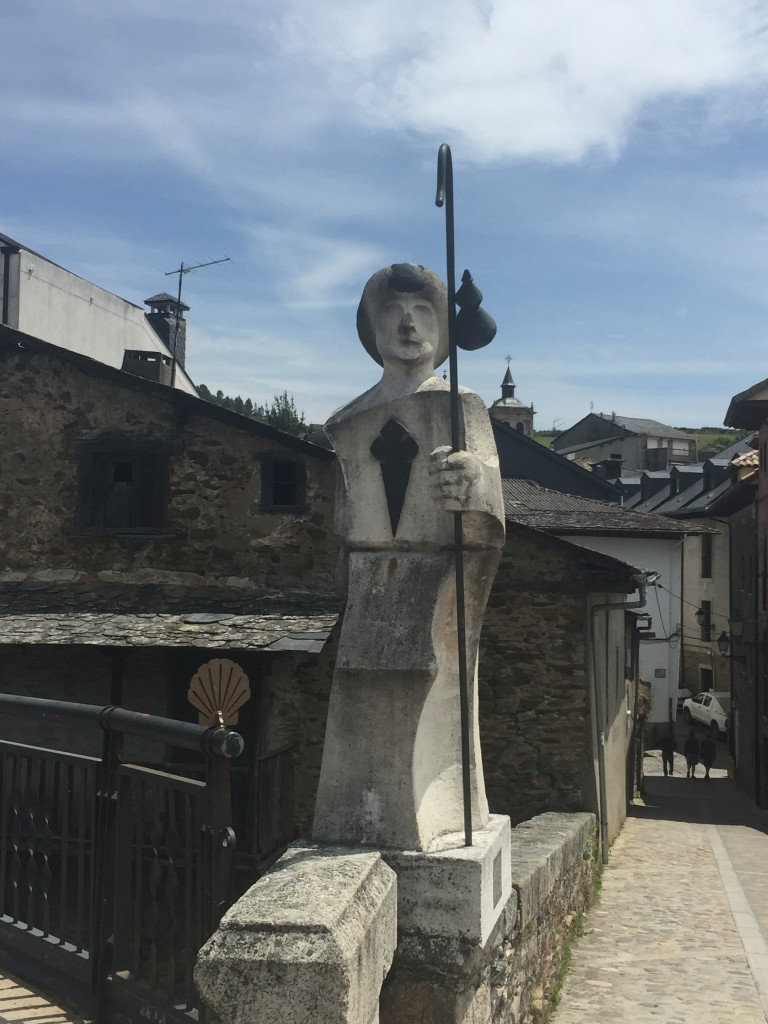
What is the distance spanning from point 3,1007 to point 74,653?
8874 millimetres

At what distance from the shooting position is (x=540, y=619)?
39.8 ft

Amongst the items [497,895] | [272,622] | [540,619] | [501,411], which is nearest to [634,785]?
[540,619]

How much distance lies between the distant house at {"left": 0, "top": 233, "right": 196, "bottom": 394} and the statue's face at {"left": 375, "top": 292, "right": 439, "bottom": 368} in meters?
13.3

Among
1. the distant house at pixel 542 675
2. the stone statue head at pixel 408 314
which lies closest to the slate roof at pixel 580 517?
the distant house at pixel 542 675

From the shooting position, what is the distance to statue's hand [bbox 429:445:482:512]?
13.2ft

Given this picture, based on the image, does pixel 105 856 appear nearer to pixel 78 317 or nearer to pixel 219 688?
pixel 219 688

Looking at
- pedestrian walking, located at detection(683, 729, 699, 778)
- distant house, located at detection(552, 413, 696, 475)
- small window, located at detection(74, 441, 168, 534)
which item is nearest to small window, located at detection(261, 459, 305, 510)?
small window, located at detection(74, 441, 168, 534)

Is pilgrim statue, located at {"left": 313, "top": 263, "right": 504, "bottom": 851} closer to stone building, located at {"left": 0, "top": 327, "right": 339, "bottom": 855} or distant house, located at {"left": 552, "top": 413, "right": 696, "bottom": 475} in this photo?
stone building, located at {"left": 0, "top": 327, "right": 339, "bottom": 855}

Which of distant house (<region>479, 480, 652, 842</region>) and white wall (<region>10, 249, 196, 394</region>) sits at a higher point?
white wall (<region>10, 249, 196, 394</region>)

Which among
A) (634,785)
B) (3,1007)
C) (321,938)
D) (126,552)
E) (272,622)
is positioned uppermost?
(126,552)

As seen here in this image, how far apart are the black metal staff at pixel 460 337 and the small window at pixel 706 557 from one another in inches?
1402

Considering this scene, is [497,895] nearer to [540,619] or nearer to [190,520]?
[540,619]

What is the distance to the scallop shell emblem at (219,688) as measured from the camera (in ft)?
36.7

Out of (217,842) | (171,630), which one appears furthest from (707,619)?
(217,842)
